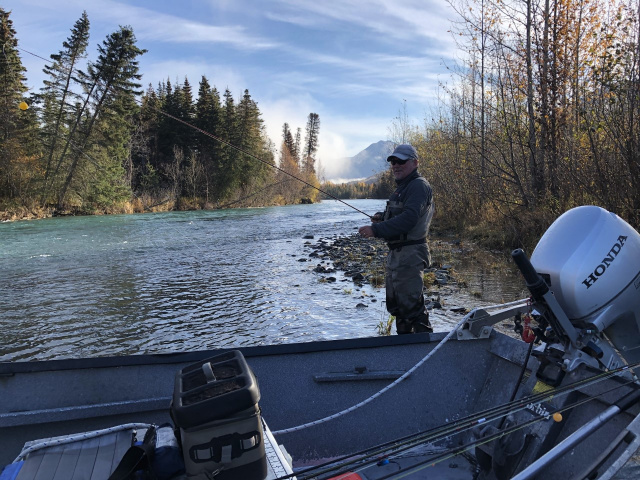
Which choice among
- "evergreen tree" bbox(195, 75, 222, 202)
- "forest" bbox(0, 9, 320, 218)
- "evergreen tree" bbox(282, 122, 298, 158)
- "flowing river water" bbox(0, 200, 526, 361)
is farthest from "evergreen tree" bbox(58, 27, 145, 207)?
"evergreen tree" bbox(282, 122, 298, 158)

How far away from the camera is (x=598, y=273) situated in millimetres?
2711

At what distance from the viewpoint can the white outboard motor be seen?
270 centimetres

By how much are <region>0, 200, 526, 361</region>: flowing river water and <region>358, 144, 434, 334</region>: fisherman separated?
268 cm

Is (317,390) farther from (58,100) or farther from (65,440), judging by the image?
(58,100)

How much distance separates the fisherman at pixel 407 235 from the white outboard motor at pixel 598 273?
151 centimetres

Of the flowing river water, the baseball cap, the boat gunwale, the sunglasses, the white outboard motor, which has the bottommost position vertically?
the flowing river water

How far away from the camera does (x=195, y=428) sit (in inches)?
73.4

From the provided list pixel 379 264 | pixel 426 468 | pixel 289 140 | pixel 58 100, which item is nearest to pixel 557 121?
pixel 379 264

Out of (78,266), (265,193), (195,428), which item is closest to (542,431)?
(195,428)

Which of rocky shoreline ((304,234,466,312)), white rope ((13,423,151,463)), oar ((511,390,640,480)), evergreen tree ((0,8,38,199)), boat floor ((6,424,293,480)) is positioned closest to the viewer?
oar ((511,390,640,480))

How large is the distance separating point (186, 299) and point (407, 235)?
6571 millimetres

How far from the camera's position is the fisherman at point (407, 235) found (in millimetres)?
4289

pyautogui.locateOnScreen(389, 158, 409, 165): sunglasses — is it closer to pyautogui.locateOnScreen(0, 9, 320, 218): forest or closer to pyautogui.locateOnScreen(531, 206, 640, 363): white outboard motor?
pyautogui.locateOnScreen(531, 206, 640, 363): white outboard motor

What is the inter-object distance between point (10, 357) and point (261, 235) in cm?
1560
